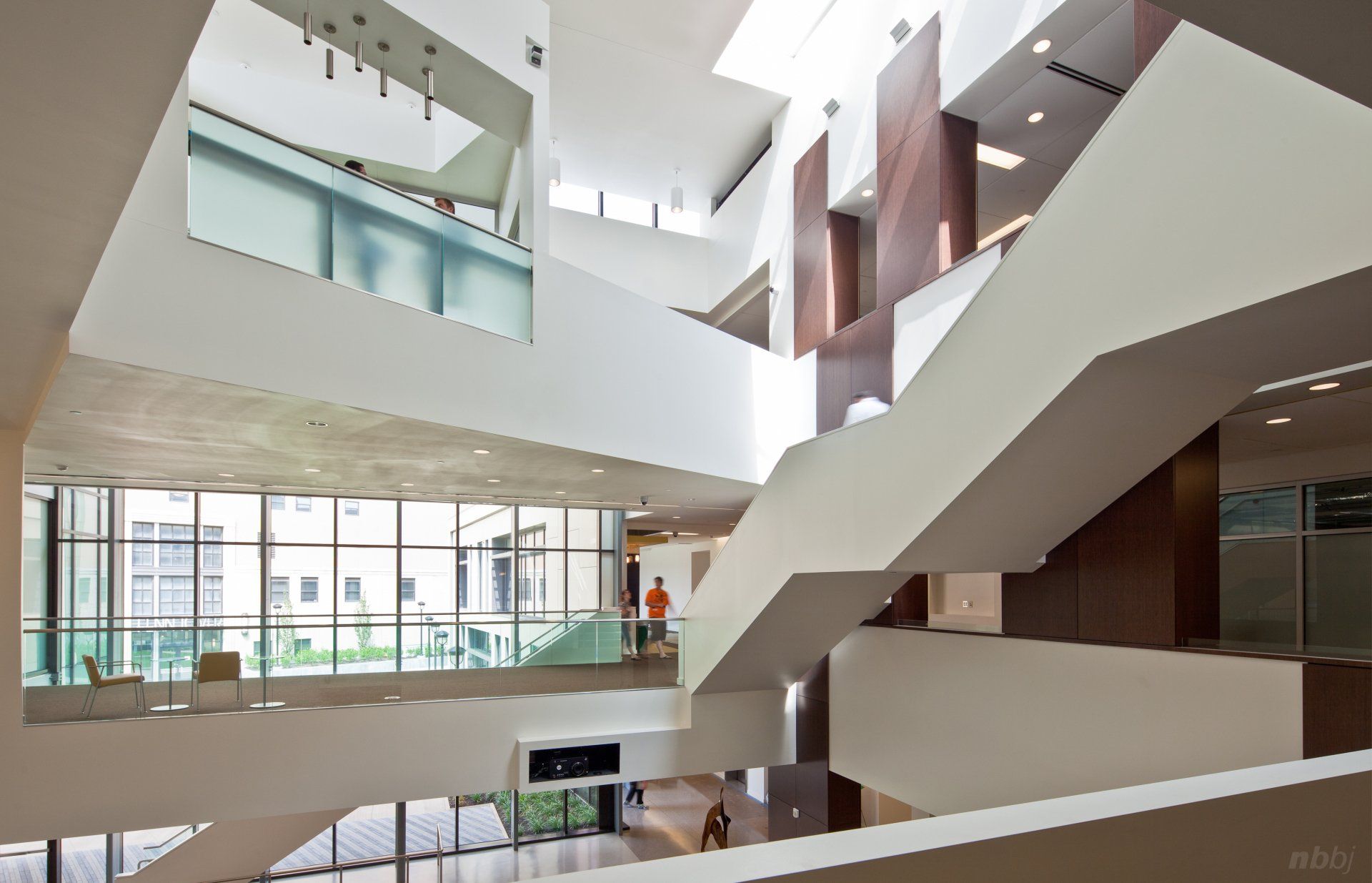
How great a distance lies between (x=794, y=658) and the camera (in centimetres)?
932

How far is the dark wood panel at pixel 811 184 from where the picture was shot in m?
10.8

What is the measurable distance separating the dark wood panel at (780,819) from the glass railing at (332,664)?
3061mm

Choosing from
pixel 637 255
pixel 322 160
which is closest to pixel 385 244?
pixel 322 160

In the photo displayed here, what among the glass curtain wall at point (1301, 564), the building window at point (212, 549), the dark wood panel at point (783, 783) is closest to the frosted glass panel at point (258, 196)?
the glass curtain wall at point (1301, 564)

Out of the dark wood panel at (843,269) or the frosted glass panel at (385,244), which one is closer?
the frosted glass panel at (385,244)

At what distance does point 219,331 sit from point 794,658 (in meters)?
6.99

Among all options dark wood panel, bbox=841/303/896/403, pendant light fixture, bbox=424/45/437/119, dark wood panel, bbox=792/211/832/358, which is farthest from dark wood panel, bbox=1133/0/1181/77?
pendant light fixture, bbox=424/45/437/119

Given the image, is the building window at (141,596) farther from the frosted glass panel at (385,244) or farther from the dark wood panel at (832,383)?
the dark wood panel at (832,383)

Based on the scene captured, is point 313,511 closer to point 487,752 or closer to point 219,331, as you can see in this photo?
point 487,752

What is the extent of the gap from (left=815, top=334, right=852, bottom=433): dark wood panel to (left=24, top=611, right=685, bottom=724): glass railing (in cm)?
343

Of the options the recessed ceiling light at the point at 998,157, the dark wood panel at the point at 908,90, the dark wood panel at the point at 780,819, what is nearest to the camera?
the dark wood panel at the point at 908,90

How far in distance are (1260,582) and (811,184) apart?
7468 mm

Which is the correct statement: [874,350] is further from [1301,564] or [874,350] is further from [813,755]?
[813,755]

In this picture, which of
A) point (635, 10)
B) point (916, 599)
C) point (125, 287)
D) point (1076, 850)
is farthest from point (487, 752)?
point (635, 10)
